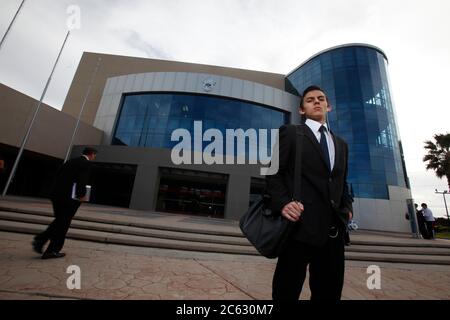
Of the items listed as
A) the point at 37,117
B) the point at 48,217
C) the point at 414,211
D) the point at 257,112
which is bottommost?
the point at 48,217

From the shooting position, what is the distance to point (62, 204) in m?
3.13

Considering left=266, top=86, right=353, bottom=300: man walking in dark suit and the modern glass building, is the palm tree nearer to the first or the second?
the modern glass building

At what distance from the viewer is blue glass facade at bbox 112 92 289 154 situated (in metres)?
17.4

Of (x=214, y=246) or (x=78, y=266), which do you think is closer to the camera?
(x=78, y=266)

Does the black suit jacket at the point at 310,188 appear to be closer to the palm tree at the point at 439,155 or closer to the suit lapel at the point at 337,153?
the suit lapel at the point at 337,153

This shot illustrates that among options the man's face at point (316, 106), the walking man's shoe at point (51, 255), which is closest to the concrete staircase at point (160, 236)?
the walking man's shoe at point (51, 255)

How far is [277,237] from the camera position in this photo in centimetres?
114

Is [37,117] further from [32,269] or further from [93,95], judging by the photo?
[32,269]

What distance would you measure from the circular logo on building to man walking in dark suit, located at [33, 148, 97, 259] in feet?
54.9

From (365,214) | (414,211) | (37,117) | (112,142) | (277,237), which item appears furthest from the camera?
(365,214)

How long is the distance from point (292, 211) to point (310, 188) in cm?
25

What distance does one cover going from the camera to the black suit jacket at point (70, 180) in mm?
3127
